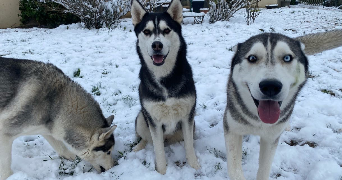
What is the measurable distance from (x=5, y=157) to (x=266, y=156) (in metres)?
A: 2.94

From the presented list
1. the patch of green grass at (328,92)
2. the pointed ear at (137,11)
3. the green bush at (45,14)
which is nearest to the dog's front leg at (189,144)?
the pointed ear at (137,11)

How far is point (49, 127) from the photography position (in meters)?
2.88

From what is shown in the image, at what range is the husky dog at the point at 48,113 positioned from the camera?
2729 millimetres

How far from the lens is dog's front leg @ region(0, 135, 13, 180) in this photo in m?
2.69

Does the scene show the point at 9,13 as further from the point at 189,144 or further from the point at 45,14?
the point at 189,144

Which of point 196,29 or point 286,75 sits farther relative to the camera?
point 196,29

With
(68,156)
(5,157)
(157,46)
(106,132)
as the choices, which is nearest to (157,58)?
(157,46)

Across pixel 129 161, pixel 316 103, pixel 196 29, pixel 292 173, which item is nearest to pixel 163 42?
pixel 129 161

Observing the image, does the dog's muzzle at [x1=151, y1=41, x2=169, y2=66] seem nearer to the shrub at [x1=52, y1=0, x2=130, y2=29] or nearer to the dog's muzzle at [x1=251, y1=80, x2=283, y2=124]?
the dog's muzzle at [x1=251, y1=80, x2=283, y2=124]

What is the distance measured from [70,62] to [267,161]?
17.4 ft

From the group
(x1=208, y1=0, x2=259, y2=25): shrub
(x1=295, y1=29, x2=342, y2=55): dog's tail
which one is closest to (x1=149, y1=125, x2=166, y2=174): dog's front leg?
(x1=295, y1=29, x2=342, y2=55): dog's tail

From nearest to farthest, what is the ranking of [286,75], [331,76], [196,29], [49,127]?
[286,75]
[49,127]
[331,76]
[196,29]

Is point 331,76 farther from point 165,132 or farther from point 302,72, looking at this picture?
point 165,132

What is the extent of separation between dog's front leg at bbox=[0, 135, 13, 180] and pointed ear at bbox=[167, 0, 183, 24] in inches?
97.0
